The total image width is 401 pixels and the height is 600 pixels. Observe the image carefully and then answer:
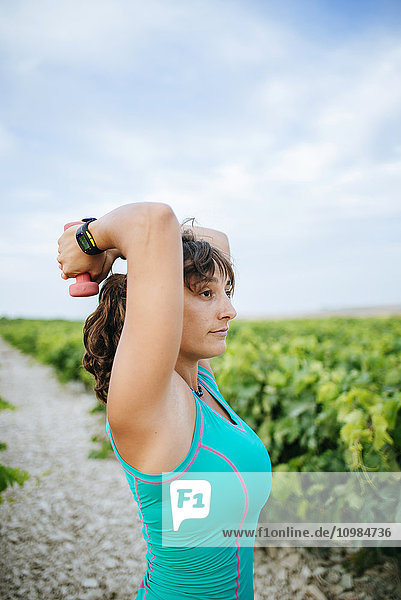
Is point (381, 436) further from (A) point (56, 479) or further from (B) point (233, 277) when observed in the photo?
(A) point (56, 479)

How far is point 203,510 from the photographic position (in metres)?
1.58

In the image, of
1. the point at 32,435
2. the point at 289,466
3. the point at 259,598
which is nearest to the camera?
the point at 259,598

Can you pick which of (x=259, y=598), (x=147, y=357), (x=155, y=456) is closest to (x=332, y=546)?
(x=259, y=598)

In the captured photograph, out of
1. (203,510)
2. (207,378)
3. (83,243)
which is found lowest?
(203,510)

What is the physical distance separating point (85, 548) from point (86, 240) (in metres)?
4.49

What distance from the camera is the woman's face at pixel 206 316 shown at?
1650 mm

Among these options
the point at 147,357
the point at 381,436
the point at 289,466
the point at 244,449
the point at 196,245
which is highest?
the point at 196,245

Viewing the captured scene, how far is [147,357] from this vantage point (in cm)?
124

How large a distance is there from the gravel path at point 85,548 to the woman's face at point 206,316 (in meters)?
3.21

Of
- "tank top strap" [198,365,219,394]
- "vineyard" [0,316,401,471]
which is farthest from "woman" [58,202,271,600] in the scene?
"vineyard" [0,316,401,471]

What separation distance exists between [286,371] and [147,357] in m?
3.74

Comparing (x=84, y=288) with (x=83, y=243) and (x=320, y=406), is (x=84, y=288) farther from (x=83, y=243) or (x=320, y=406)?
(x=320, y=406)

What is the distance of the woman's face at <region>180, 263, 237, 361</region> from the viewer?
165 centimetres

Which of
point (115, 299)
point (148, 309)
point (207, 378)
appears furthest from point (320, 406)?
point (148, 309)
